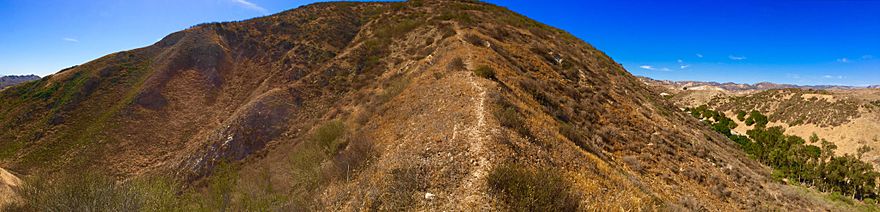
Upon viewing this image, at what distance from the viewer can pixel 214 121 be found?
1128 inches

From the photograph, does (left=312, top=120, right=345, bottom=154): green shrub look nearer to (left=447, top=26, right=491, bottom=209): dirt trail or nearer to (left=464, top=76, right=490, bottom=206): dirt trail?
A: (left=447, top=26, right=491, bottom=209): dirt trail

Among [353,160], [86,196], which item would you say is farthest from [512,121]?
[86,196]

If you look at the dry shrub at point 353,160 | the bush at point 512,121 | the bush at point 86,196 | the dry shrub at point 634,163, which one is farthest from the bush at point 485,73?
the bush at point 86,196

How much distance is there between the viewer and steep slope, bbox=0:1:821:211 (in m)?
11.2

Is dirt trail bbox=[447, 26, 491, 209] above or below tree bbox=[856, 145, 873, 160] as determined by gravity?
above

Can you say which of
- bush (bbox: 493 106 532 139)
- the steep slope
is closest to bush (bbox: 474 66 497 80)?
the steep slope

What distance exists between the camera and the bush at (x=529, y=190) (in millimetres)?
8328

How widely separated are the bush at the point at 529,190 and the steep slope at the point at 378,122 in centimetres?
7

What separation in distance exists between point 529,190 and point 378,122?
11.6 metres

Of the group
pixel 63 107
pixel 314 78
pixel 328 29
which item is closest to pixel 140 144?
pixel 63 107

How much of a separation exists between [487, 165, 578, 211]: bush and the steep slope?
7 cm

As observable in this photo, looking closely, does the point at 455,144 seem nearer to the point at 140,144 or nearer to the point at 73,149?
the point at 140,144

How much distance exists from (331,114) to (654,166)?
73.0 feet

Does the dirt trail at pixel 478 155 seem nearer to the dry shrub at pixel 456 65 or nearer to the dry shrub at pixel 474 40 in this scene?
the dry shrub at pixel 456 65
